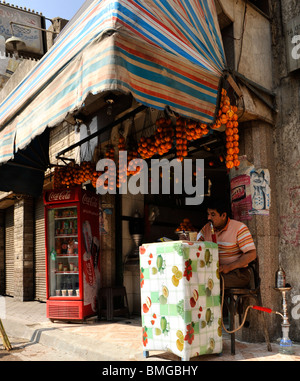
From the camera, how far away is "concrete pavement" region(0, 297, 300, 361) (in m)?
4.14

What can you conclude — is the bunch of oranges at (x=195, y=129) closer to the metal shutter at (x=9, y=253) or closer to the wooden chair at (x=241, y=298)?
the wooden chair at (x=241, y=298)

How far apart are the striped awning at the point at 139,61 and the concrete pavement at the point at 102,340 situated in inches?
106

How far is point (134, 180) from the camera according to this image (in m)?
7.82

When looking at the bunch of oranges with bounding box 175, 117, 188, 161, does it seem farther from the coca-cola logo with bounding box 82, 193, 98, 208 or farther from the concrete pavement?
the coca-cola logo with bounding box 82, 193, 98, 208

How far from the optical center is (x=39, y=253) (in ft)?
36.2

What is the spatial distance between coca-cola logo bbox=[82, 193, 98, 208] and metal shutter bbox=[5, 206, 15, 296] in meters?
6.77

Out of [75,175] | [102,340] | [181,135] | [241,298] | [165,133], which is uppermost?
[165,133]

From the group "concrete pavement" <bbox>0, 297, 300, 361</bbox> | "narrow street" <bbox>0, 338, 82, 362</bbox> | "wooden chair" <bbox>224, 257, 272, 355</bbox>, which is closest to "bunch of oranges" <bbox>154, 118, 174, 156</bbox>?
"wooden chair" <bbox>224, 257, 272, 355</bbox>

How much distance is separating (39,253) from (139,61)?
8.72 metres

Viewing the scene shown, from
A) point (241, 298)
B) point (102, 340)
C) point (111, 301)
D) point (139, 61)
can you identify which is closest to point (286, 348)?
point (241, 298)

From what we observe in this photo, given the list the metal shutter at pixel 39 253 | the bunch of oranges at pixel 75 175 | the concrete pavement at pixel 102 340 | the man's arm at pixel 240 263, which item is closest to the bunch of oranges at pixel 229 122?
the man's arm at pixel 240 263
